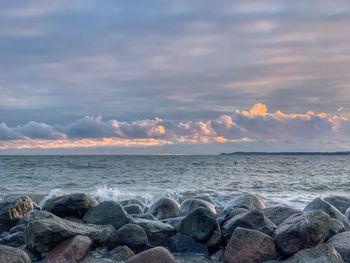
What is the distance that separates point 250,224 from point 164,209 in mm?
4726

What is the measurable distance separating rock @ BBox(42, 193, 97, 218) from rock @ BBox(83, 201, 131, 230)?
308mm

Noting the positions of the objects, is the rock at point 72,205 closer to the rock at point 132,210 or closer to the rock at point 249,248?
the rock at point 132,210

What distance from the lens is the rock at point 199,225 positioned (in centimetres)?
1087

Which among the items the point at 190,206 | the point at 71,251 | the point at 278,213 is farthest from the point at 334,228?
the point at 71,251

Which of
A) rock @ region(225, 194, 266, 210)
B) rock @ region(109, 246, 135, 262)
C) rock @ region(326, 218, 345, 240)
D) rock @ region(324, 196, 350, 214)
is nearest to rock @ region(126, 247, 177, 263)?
rock @ region(109, 246, 135, 262)

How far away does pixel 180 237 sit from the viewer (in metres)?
11.0

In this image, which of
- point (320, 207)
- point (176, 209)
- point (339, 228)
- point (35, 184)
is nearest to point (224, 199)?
point (176, 209)

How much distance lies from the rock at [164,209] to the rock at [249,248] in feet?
16.1

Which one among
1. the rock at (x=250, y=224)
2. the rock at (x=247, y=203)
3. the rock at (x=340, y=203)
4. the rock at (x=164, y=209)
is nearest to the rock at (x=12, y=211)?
the rock at (x=164, y=209)

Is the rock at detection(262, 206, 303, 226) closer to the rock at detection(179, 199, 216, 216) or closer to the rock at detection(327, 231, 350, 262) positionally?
the rock at detection(327, 231, 350, 262)

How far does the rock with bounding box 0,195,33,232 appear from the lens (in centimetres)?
1308

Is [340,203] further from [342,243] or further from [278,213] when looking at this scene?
[342,243]

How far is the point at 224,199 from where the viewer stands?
23828mm

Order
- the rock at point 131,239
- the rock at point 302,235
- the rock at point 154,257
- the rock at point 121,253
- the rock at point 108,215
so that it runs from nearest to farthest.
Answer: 1. the rock at point 154,257
2. the rock at point 302,235
3. the rock at point 121,253
4. the rock at point 131,239
5. the rock at point 108,215
